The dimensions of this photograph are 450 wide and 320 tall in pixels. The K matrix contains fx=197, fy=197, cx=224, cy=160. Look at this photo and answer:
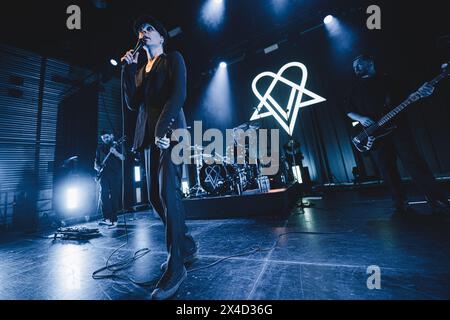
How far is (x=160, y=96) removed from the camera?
57.4 inches

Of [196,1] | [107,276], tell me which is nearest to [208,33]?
[196,1]

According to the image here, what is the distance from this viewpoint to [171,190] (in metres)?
1.33

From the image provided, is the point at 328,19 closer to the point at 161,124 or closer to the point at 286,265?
the point at 161,124

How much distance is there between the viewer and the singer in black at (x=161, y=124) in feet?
4.21

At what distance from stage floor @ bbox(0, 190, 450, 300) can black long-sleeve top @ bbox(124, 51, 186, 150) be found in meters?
1.06

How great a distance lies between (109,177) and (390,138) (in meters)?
5.48

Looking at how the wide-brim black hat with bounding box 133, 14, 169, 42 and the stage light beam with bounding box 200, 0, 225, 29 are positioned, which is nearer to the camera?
the wide-brim black hat with bounding box 133, 14, 169, 42

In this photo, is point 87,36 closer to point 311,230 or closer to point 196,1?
point 196,1

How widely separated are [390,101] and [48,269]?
14.8ft

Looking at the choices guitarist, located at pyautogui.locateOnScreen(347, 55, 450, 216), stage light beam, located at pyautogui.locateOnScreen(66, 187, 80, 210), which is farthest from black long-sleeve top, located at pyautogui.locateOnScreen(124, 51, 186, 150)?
stage light beam, located at pyautogui.locateOnScreen(66, 187, 80, 210)

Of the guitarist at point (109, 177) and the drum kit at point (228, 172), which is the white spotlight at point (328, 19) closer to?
the drum kit at point (228, 172)

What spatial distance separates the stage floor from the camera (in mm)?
1101

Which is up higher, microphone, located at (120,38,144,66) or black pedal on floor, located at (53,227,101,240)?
microphone, located at (120,38,144,66)

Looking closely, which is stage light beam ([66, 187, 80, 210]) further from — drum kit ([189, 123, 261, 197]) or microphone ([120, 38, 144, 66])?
microphone ([120, 38, 144, 66])
